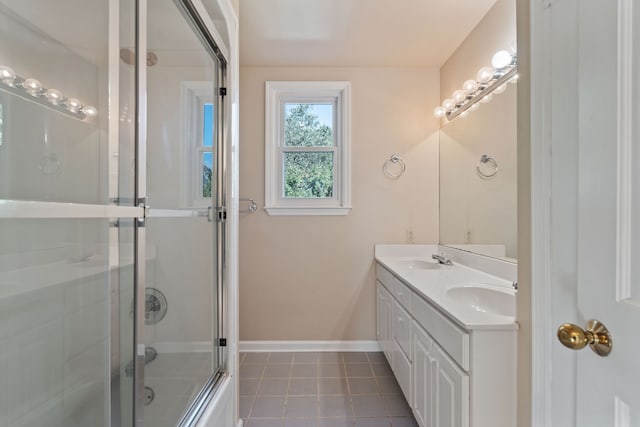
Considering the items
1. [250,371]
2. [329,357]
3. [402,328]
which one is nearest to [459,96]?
[402,328]

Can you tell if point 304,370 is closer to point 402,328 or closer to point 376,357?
point 376,357

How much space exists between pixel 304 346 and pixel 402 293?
1244mm

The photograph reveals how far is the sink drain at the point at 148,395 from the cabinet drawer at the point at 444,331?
1.14 m

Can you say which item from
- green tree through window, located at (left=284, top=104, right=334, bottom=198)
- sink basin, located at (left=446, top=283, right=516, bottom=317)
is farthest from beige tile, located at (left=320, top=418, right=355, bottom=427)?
green tree through window, located at (left=284, top=104, right=334, bottom=198)

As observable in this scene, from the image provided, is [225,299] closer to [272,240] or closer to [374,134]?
[272,240]

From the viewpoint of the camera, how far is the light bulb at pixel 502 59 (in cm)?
171

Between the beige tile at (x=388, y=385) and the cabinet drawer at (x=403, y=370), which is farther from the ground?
the cabinet drawer at (x=403, y=370)

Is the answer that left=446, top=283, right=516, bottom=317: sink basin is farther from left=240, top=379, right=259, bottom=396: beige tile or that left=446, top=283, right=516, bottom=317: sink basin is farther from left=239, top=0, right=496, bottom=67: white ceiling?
left=239, top=0, right=496, bottom=67: white ceiling

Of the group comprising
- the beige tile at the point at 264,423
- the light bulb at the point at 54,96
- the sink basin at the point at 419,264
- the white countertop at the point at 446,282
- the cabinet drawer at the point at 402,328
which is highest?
the light bulb at the point at 54,96

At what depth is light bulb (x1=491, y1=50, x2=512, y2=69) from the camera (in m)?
1.71

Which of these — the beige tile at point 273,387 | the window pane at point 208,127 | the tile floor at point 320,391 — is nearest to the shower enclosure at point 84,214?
the window pane at point 208,127

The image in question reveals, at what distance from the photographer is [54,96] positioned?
31.3 inches
